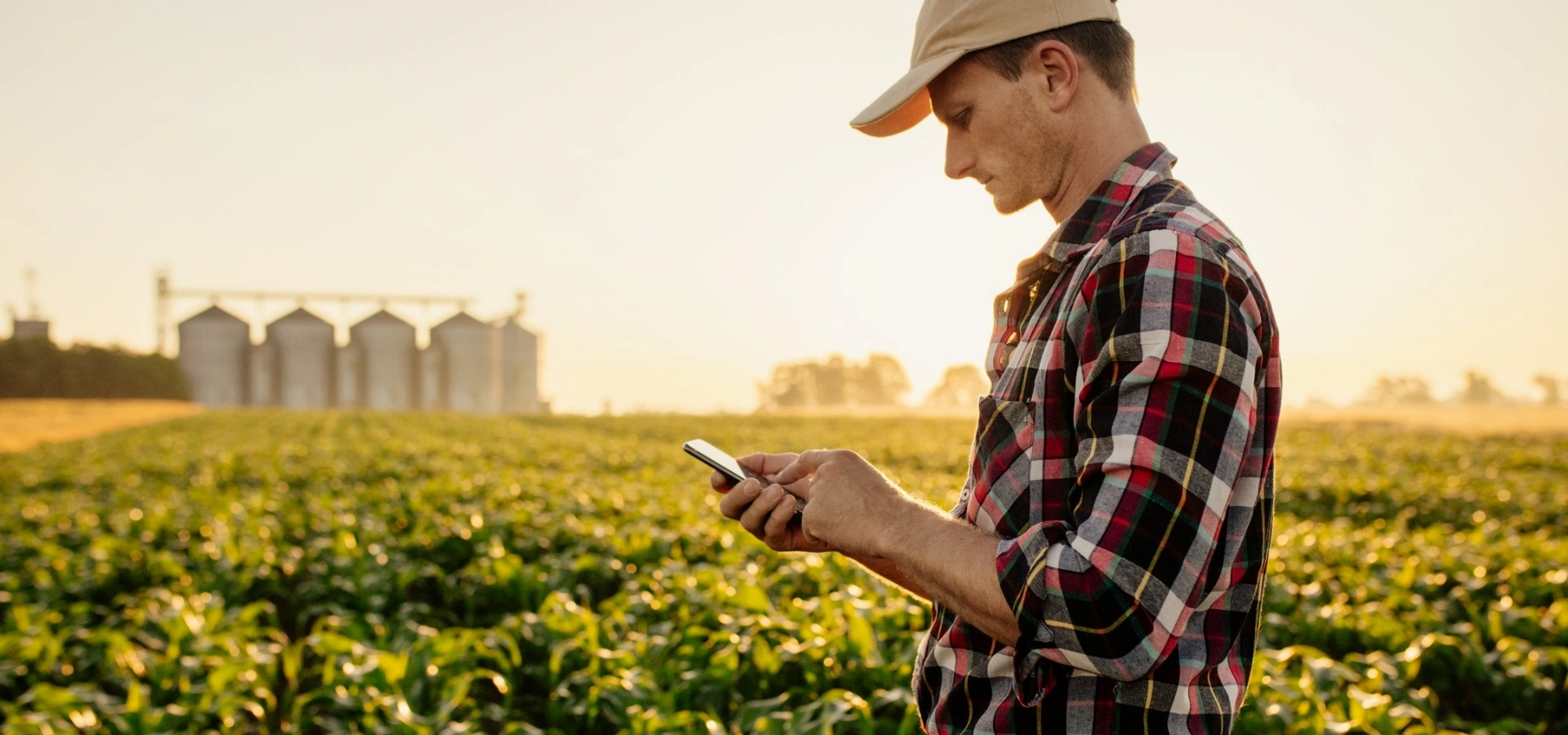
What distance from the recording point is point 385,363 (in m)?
57.7

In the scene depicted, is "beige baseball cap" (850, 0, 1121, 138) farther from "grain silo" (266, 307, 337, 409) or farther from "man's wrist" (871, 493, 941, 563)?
"grain silo" (266, 307, 337, 409)

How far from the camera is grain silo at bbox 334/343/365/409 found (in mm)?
57375

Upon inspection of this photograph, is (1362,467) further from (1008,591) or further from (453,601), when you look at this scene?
(1008,591)

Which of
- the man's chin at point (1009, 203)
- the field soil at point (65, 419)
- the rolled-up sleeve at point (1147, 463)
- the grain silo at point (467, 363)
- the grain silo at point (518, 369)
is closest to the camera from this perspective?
the rolled-up sleeve at point (1147, 463)

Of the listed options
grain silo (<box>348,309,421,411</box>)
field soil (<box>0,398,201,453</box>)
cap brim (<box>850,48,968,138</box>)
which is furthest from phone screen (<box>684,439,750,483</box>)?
Answer: grain silo (<box>348,309,421,411</box>)

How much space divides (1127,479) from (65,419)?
136ft

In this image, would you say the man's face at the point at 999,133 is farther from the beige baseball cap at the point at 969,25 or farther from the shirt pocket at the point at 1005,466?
the shirt pocket at the point at 1005,466

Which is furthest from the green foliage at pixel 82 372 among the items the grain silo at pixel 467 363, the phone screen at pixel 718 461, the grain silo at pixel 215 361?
the phone screen at pixel 718 461

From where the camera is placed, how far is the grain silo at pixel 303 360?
56906 millimetres

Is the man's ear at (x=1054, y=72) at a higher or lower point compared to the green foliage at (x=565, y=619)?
higher

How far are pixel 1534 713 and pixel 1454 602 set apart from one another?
1.80 meters

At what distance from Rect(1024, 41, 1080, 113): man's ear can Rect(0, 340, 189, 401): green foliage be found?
202ft

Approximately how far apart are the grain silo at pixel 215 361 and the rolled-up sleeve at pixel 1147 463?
63720 mm

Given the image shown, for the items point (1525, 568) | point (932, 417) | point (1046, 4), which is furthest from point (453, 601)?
point (932, 417)
